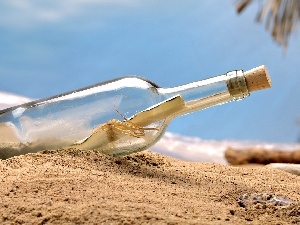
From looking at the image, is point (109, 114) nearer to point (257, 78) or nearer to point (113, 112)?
point (113, 112)

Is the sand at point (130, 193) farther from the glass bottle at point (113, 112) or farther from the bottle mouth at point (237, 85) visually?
the bottle mouth at point (237, 85)

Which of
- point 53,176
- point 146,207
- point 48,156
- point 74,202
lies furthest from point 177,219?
point 48,156

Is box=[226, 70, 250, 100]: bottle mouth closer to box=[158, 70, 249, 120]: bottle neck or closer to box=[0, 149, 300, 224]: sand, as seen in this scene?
box=[158, 70, 249, 120]: bottle neck

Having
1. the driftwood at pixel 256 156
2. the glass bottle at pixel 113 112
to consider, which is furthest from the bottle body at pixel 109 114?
the driftwood at pixel 256 156

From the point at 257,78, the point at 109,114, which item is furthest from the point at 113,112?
the point at 257,78

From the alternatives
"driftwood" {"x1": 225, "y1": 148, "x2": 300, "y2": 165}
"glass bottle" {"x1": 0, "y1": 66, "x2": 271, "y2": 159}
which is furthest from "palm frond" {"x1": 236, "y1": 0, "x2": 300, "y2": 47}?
"glass bottle" {"x1": 0, "y1": 66, "x2": 271, "y2": 159}

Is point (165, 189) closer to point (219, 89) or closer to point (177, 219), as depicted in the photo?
point (177, 219)

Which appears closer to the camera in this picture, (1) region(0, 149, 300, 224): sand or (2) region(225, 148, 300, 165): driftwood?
(1) region(0, 149, 300, 224): sand
